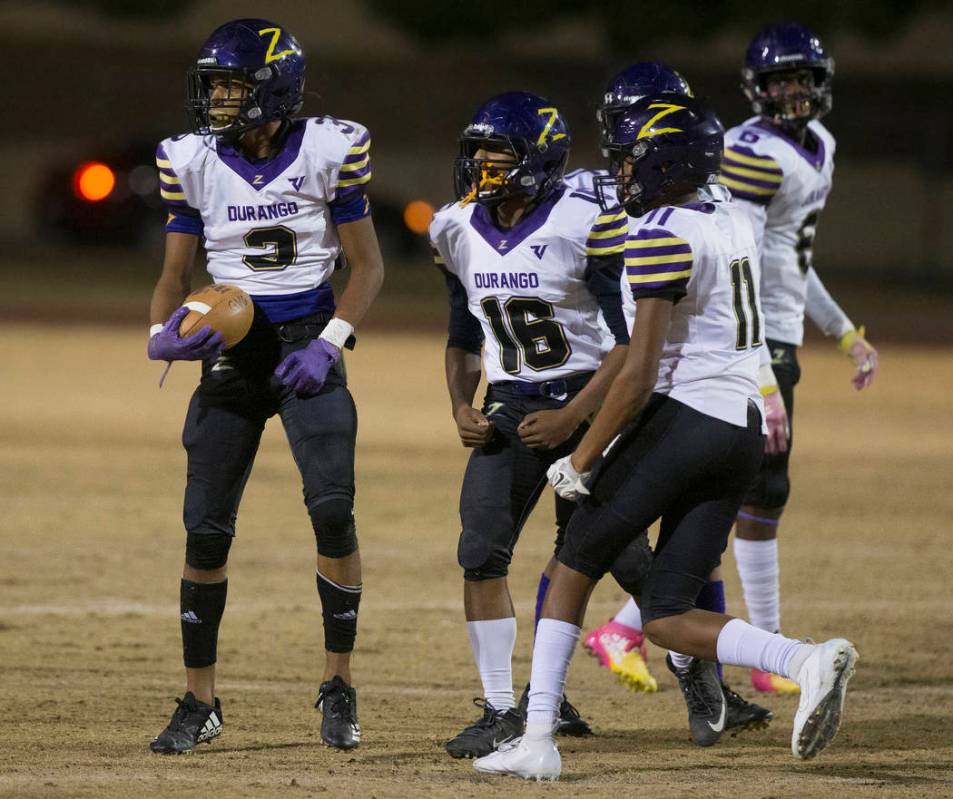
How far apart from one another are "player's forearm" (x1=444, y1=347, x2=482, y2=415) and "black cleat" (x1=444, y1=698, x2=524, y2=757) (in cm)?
115

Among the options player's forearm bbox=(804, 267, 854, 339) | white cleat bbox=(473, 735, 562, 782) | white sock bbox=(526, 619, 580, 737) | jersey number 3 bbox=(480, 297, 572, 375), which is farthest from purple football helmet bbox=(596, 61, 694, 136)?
white cleat bbox=(473, 735, 562, 782)

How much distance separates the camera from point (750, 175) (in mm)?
6664

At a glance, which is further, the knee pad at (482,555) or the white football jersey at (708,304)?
the knee pad at (482,555)

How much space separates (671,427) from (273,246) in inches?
64.8

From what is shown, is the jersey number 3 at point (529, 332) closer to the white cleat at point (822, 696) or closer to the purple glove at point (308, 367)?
the purple glove at point (308, 367)

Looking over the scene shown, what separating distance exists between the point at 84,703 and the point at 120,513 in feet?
12.5

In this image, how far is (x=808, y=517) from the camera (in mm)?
10141

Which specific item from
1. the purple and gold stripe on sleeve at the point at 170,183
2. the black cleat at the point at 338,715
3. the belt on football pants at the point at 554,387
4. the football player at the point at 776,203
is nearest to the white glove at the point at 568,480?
the belt on football pants at the point at 554,387

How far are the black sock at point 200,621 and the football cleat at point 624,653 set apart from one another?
5.78 feet

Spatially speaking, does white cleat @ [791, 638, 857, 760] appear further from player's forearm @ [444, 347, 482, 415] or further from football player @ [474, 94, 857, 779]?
player's forearm @ [444, 347, 482, 415]

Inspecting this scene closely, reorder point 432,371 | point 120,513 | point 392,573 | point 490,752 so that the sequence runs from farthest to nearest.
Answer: point 432,371
point 120,513
point 392,573
point 490,752

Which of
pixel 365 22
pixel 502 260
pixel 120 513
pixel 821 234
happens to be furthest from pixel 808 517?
pixel 365 22

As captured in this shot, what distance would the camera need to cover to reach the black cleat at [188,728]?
5371 mm

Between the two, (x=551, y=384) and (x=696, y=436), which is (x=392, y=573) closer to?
(x=551, y=384)
